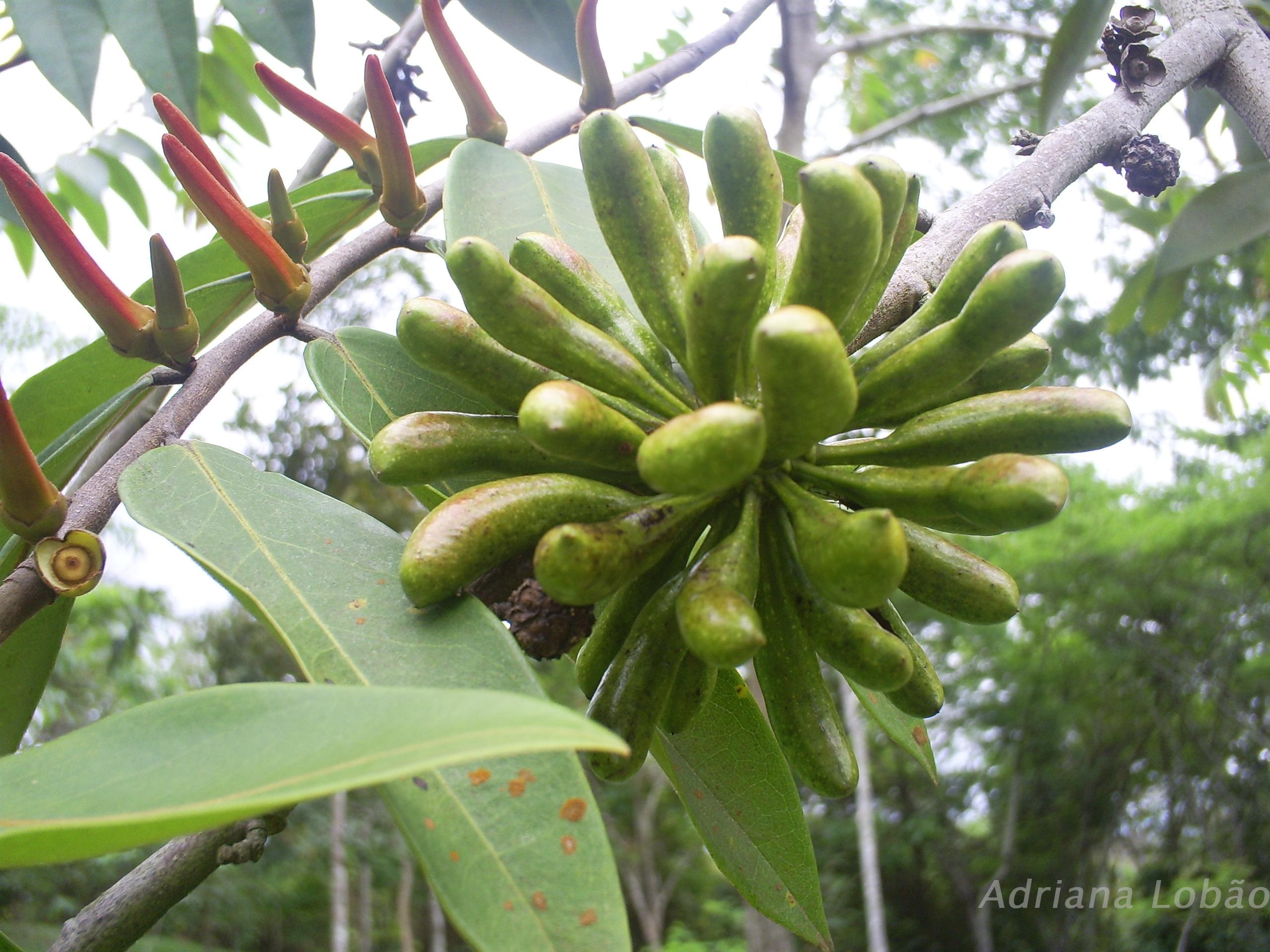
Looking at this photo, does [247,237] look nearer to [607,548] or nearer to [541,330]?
[541,330]

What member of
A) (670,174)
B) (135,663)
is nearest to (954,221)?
(670,174)

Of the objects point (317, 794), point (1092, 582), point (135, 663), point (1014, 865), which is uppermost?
point (317, 794)

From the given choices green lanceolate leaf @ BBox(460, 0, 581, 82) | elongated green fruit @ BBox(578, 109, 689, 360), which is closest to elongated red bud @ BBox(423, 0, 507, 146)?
green lanceolate leaf @ BBox(460, 0, 581, 82)

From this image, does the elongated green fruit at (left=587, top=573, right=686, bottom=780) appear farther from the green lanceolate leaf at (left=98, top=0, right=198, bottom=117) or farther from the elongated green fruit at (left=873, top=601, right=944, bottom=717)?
the green lanceolate leaf at (left=98, top=0, right=198, bottom=117)

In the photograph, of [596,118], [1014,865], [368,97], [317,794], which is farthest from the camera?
[1014,865]

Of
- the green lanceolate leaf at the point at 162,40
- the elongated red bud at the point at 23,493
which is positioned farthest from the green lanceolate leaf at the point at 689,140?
the elongated red bud at the point at 23,493

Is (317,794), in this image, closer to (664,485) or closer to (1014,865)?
(664,485)
